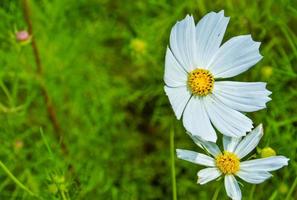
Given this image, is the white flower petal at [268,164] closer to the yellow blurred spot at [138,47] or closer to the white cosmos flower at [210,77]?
the white cosmos flower at [210,77]

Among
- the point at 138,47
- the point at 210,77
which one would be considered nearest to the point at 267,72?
the point at 138,47

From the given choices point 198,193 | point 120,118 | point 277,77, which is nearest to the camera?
point 277,77

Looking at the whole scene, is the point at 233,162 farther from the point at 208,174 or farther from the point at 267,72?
the point at 267,72

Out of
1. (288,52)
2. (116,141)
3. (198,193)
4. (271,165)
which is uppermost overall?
(271,165)

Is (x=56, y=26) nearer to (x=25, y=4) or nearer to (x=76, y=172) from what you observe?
(x=25, y=4)

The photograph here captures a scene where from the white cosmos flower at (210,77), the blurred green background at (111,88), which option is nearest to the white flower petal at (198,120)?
the white cosmos flower at (210,77)

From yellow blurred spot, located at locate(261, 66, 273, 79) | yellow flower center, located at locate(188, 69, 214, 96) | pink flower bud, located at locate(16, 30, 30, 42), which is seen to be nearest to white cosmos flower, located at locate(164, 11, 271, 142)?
yellow flower center, located at locate(188, 69, 214, 96)

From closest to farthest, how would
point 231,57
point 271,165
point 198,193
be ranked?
point 271,165, point 231,57, point 198,193

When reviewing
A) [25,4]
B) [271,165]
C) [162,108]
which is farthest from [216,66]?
[162,108]
